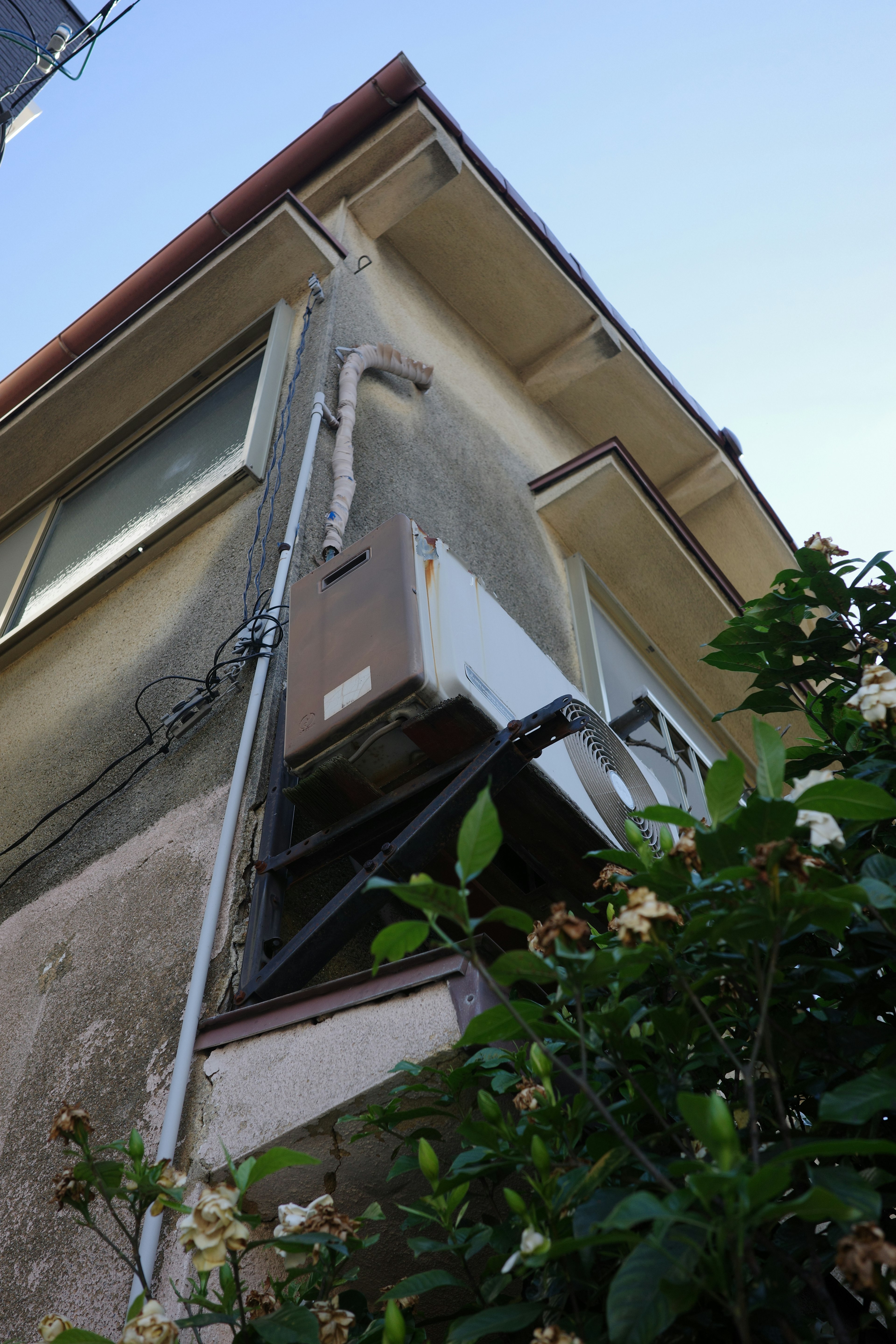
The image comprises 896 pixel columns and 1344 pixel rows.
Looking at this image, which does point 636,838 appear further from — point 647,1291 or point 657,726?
point 657,726

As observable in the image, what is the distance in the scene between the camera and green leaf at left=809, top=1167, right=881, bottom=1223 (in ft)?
3.24

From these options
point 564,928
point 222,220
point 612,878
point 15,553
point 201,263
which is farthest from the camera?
point 222,220

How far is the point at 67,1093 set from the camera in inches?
90.2

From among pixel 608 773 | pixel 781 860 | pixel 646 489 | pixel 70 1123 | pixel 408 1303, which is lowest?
pixel 646 489

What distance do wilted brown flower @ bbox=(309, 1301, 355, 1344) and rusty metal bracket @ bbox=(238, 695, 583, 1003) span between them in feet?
2.65

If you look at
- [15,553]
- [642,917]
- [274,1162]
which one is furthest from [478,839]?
[15,553]

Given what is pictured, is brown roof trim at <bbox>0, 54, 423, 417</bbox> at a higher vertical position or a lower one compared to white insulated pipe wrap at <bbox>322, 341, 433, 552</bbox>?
higher

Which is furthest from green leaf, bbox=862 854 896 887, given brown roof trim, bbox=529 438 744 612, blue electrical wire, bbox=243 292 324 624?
brown roof trim, bbox=529 438 744 612

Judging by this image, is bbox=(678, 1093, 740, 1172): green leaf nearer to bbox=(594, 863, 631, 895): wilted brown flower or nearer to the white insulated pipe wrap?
bbox=(594, 863, 631, 895): wilted brown flower

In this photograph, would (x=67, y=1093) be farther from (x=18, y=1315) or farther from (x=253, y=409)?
(x=253, y=409)

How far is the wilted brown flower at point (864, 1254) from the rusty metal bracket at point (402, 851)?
1.14m

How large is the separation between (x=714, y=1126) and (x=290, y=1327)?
63cm

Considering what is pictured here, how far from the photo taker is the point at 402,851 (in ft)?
7.23

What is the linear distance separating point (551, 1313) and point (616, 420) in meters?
5.96
